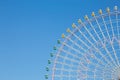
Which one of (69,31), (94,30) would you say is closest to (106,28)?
(94,30)

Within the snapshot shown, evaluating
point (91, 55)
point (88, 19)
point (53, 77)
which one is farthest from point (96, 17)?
point (53, 77)

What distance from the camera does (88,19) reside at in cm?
3562

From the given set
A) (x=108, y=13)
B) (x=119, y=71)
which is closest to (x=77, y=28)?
(x=108, y=13)

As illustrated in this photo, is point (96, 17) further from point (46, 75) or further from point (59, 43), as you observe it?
point (46, 75)

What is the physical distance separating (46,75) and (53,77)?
79 centimetres

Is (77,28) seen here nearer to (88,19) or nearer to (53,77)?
(88,19)

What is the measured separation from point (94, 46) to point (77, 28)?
88.9 inches

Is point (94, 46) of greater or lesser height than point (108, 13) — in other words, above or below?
below

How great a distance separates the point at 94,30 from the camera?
115ft

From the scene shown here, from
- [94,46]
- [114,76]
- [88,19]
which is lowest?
[114,76]

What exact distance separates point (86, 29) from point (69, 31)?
5.03ft

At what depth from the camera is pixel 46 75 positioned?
34.4 m

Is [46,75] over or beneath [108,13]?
beneath

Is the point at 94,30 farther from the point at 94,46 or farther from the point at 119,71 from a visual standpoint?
the point at 119,71
